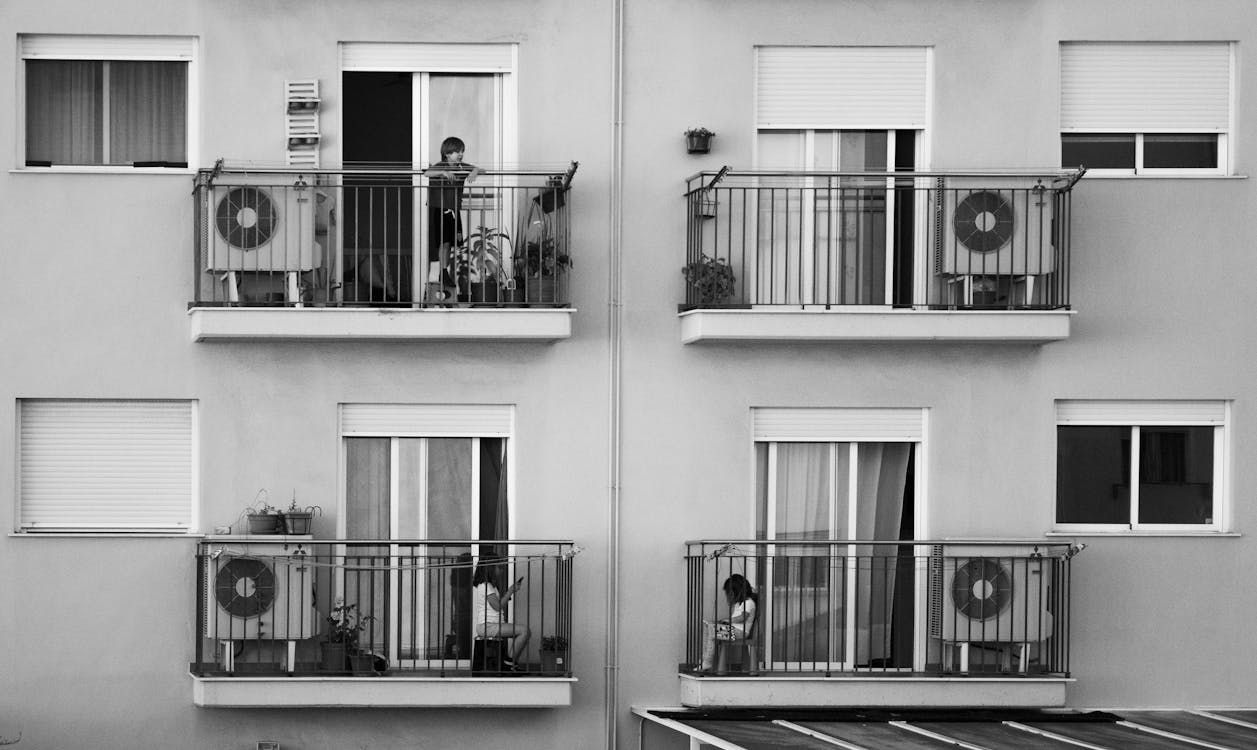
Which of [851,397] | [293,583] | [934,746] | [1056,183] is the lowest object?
[934,746]

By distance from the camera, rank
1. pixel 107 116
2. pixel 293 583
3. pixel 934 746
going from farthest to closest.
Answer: pixel 107 116 < pixel 293 583 < pixel 934 746

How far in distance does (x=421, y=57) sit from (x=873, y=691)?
6.65m

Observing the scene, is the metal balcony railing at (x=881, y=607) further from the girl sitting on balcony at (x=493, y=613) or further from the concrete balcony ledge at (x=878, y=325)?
the concrete balcony ledge at (x=878, y=325)

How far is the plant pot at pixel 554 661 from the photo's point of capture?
15820 millimetres

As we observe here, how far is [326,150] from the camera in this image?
16.4 metres

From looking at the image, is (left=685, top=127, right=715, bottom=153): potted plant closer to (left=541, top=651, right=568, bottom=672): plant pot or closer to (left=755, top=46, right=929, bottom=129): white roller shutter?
(left=755, top=46, right=929, bottom=129): white roller shutter

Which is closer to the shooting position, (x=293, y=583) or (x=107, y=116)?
(x=293, y=583)

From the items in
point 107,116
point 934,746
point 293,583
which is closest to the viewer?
point 934,746

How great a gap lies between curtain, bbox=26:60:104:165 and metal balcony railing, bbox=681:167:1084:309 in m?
5.24

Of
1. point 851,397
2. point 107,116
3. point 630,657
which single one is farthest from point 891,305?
point 107,116

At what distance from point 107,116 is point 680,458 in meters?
5.80

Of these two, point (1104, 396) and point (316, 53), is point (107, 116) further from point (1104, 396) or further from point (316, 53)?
point (1104, 396)

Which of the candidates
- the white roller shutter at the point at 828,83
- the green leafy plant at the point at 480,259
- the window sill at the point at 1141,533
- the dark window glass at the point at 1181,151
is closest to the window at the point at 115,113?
the green leafy plant at the point at 480,259

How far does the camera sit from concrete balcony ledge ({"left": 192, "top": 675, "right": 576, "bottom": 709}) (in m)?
15.5
